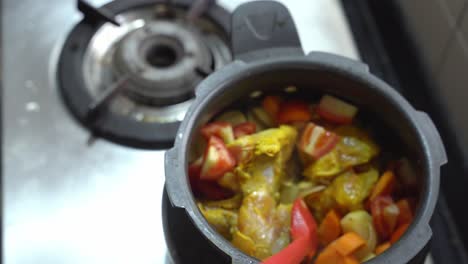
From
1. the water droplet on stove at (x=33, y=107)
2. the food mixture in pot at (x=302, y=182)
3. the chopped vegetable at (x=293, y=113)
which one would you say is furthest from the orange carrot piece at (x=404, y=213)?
the water droplet on stove at (x=33, y=107)

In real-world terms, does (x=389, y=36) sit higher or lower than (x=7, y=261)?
higher

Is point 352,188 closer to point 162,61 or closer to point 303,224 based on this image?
point 303,224

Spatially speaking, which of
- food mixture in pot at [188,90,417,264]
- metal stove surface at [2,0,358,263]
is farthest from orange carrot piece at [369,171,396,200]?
Result: metal stove surface at [2,0,358,263]

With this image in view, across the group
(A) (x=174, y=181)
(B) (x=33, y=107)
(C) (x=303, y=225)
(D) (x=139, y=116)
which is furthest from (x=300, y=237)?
(B) (x=33, y=107)

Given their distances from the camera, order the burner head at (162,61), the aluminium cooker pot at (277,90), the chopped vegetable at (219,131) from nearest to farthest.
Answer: the aluminium cooker pot at (277,90), the chopped vegetable at (219,131), the burner head at (162,61)

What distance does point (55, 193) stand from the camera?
26.9 inches

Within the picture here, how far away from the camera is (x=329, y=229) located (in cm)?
59

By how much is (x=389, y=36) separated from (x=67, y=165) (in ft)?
1.35

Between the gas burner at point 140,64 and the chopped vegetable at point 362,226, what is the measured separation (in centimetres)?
21

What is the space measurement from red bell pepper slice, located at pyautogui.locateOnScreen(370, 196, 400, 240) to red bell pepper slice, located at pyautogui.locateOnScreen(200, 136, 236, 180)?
0.45 ft

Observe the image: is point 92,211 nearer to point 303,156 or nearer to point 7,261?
point 7,261

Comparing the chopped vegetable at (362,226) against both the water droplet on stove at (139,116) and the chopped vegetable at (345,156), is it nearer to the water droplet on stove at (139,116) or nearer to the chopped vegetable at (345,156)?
the chopped vegetable at (345,156)

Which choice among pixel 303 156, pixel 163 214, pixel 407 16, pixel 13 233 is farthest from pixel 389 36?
pixel 13 233

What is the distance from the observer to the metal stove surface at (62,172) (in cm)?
65
